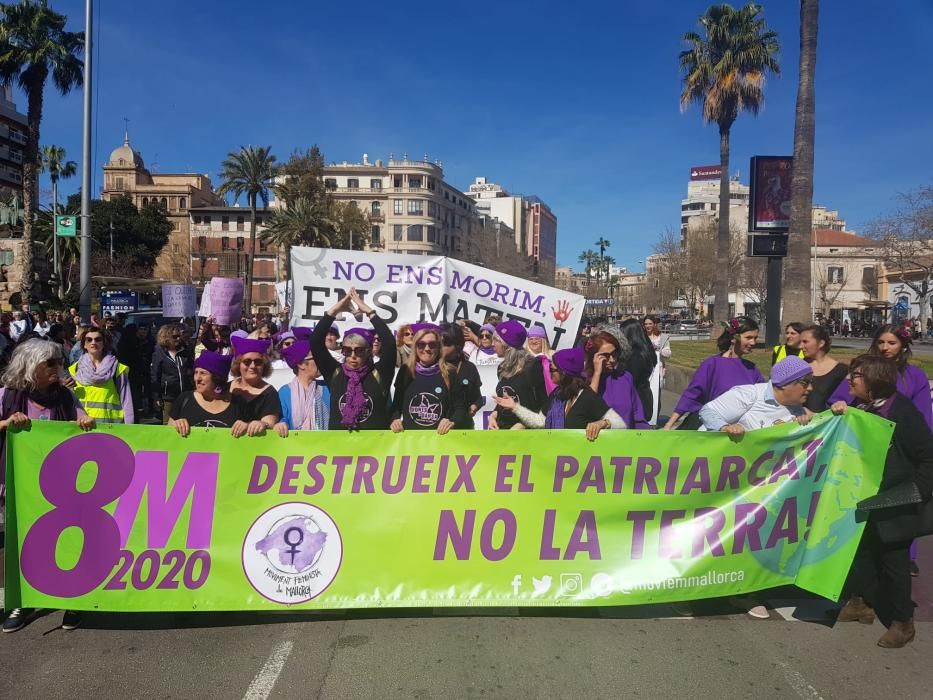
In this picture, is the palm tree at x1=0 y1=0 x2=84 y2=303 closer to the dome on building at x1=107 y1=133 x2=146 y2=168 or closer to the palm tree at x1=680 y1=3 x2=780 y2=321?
the palm tree at x1=680 y1=3 x2=780 y2=321

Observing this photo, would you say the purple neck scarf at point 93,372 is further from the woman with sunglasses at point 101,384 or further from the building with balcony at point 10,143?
the building with balcony at point 10,143

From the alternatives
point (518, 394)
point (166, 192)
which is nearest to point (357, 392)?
point (518, 394)

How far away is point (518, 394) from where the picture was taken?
5.39 meters

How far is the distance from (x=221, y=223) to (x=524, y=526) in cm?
8249

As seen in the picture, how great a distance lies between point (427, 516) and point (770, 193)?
29.0 meters

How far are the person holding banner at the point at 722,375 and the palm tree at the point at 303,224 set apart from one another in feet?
147

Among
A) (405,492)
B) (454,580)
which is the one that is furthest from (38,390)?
(454,580)

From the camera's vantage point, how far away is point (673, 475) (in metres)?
4.17

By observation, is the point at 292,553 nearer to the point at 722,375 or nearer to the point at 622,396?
the point at 622,396

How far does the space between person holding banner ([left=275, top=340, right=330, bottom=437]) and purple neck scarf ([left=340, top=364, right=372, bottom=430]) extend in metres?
0.43

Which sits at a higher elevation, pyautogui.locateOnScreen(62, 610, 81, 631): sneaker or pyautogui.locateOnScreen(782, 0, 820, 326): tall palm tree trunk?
pyautogui.locateOnScreen(782, 0, 820, 326): tall palm tree trunk

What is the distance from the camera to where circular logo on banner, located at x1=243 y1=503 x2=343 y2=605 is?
3.93m

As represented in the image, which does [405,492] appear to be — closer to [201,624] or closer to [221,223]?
[201,624]

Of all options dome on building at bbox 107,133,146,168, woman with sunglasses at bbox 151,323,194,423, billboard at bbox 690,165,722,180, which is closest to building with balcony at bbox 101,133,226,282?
dome on building at bbox 107,133,146,168
